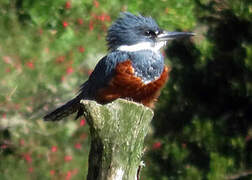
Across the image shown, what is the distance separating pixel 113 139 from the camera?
245 centimetres

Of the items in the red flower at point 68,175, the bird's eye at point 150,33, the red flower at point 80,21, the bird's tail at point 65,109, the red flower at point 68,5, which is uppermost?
the red flower at point 80,21

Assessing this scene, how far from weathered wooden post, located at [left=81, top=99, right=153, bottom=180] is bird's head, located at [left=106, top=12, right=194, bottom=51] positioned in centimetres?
176

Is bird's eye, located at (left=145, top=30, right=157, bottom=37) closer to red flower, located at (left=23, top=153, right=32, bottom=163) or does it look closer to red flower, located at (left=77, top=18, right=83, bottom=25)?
red flower, located at (left=77, top=18, right=83, bottom=25)

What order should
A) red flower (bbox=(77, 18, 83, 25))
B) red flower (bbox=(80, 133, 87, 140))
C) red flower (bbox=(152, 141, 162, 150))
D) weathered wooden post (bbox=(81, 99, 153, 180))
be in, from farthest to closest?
red flower (bbox=(80, 133, 87, 140))
red flower (bbox=(77, 18, 83, 25))
red flower (bbox=(152, 141, 162, 150))
weathered wooden post (bbox=(81, 99, 153, 180))

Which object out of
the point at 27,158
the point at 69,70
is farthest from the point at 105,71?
the point at 69,70

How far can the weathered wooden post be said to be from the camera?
7.99 ft

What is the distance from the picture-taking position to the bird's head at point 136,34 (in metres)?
4.23

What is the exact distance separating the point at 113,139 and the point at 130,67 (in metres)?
1.53

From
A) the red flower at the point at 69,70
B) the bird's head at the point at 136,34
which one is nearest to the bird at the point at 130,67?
the bird's head at the point at 136,34

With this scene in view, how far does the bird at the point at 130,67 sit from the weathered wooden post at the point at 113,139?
138 cm

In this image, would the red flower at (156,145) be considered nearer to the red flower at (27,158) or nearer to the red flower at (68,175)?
the red flower at (68,175)

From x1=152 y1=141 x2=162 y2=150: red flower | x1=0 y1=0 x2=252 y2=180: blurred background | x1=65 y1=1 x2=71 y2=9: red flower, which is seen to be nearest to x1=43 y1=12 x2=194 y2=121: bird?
x1=0 y1=0 x2=252 y2=180: blurred background

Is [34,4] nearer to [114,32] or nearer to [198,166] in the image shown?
[114,32]

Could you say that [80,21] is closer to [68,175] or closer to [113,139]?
[68,175]
